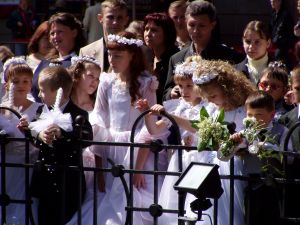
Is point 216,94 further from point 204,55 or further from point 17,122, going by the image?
point 17,122

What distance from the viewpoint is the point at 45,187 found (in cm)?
705

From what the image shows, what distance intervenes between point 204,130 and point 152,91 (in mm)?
1595

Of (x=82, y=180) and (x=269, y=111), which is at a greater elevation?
(x=269, y=111)

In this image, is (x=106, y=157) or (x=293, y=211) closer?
(x=293, y=211)

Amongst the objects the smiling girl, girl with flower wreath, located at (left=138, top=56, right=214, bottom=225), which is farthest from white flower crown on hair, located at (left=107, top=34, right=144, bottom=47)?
the smiling girl

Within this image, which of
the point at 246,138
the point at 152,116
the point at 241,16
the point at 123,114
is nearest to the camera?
the point at 246,138

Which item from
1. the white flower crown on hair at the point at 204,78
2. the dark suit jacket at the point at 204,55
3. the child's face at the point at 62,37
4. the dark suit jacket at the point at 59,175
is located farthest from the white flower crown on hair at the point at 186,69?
the child's face at the point at 62,37

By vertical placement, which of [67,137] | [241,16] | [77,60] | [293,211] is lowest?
[293,211]

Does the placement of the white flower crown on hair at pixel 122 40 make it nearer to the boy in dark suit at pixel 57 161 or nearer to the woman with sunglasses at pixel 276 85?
the boy in dark suit at pixel 57 161

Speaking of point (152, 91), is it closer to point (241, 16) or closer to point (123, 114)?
point (123, 114)

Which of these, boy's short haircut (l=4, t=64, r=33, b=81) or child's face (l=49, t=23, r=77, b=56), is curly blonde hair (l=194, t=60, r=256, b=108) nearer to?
boy's short haircut (l=4, t=64, r=33, b=81)

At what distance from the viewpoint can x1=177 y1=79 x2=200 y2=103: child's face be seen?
292 inches

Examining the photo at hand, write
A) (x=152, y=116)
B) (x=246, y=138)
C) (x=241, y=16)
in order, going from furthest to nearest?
(x=241, y=16)
(x=152, y=116)
(x=246, y=138)

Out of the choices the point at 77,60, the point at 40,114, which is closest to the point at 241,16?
the point at 77,60
